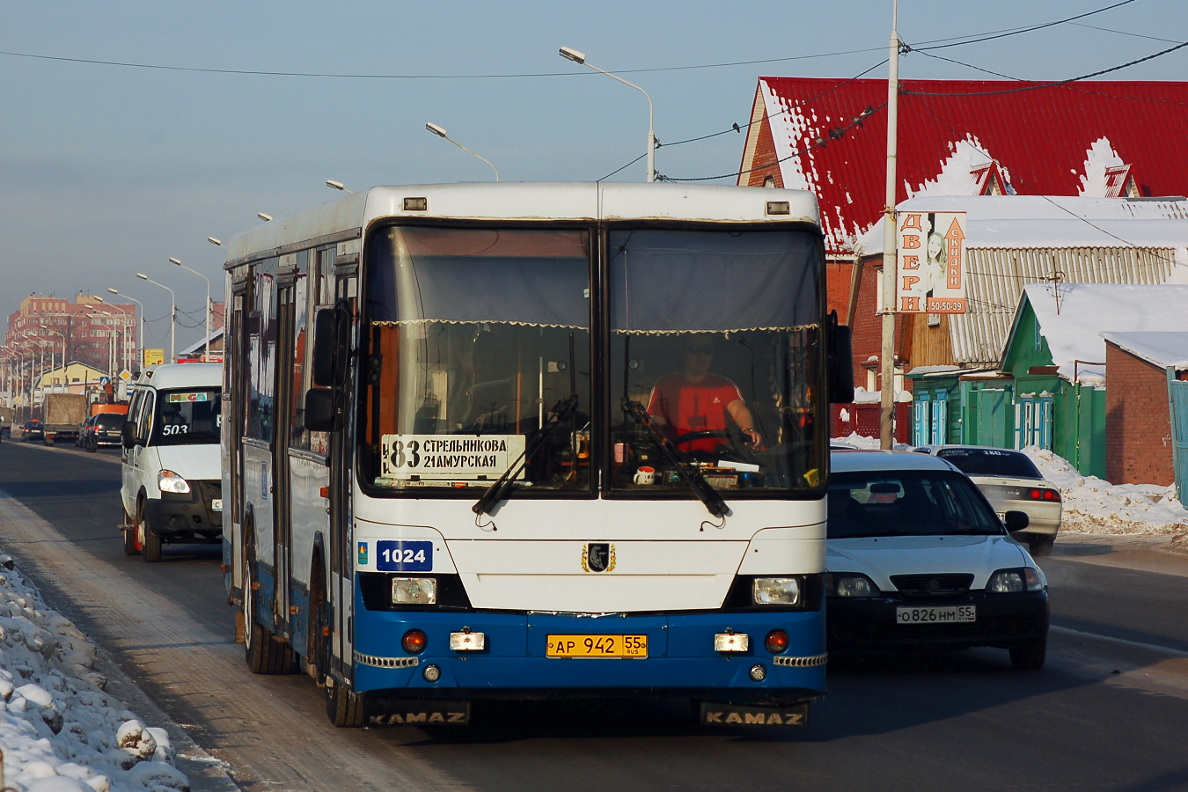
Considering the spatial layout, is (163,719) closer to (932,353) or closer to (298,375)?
(298,375)

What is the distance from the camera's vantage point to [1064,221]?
5206 centimetres

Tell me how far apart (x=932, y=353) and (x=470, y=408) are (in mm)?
45497

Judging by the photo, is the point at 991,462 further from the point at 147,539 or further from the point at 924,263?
the point at 147,539

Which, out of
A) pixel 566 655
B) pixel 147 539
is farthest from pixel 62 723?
pixel 147 539

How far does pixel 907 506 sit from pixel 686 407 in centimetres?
500

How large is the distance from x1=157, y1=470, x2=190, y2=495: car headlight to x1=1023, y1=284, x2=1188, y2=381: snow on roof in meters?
24.8

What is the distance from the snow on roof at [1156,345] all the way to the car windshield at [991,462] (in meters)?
9.76

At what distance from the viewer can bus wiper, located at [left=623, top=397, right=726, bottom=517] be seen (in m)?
8.05

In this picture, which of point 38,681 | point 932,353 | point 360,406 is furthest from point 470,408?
point 932,353

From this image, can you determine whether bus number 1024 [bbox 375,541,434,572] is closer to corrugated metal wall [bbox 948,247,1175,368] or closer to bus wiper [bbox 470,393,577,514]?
bus wiper [bbox 470,393,577,514]

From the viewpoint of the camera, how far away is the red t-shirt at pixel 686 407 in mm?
Result: 8141

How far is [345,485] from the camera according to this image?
8.36 meters

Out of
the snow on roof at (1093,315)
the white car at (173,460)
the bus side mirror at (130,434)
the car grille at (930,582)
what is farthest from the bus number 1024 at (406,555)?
the snow on roof at (1093,315)

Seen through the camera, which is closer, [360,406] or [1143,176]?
[360,406]
